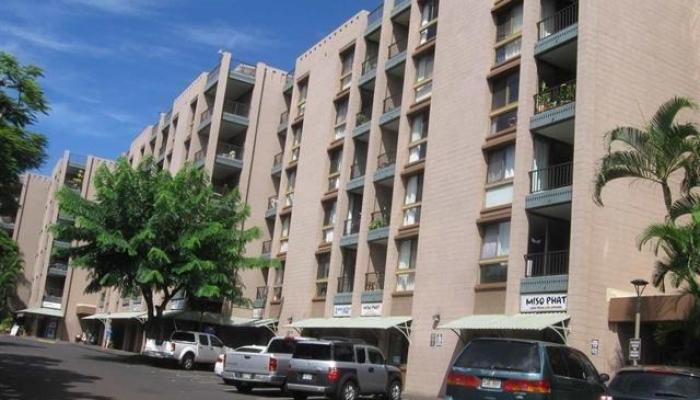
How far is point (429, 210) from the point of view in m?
28.2

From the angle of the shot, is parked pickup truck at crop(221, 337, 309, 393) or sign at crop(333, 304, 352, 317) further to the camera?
sign at crop(333, 304, 352, 317)

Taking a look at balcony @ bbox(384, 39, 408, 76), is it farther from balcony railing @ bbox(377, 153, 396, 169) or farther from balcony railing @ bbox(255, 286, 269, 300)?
balcony railing @ bbox(255, 286, 269, 300)

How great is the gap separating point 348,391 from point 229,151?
3131 cm

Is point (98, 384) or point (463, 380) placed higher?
point (463, 380)

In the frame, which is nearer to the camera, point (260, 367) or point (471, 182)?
point (260, 367)

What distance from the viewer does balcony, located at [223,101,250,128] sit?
155ft

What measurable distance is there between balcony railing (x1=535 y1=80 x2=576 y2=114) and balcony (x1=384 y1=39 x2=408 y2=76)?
32.2 ft

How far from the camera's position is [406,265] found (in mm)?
30078

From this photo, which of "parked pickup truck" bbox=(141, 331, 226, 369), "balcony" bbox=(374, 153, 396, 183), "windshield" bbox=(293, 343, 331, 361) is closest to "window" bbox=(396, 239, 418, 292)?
"balcony" bbox=(374, 153, 396, 183)

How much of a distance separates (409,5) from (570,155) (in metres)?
12.5

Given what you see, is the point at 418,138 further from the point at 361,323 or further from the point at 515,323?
the point at 515,323

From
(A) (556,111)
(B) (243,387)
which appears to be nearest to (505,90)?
(A) (556,111)

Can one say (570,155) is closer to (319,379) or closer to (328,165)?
(319,379)

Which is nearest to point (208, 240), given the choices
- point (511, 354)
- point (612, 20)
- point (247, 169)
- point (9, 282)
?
point (247, 169)
